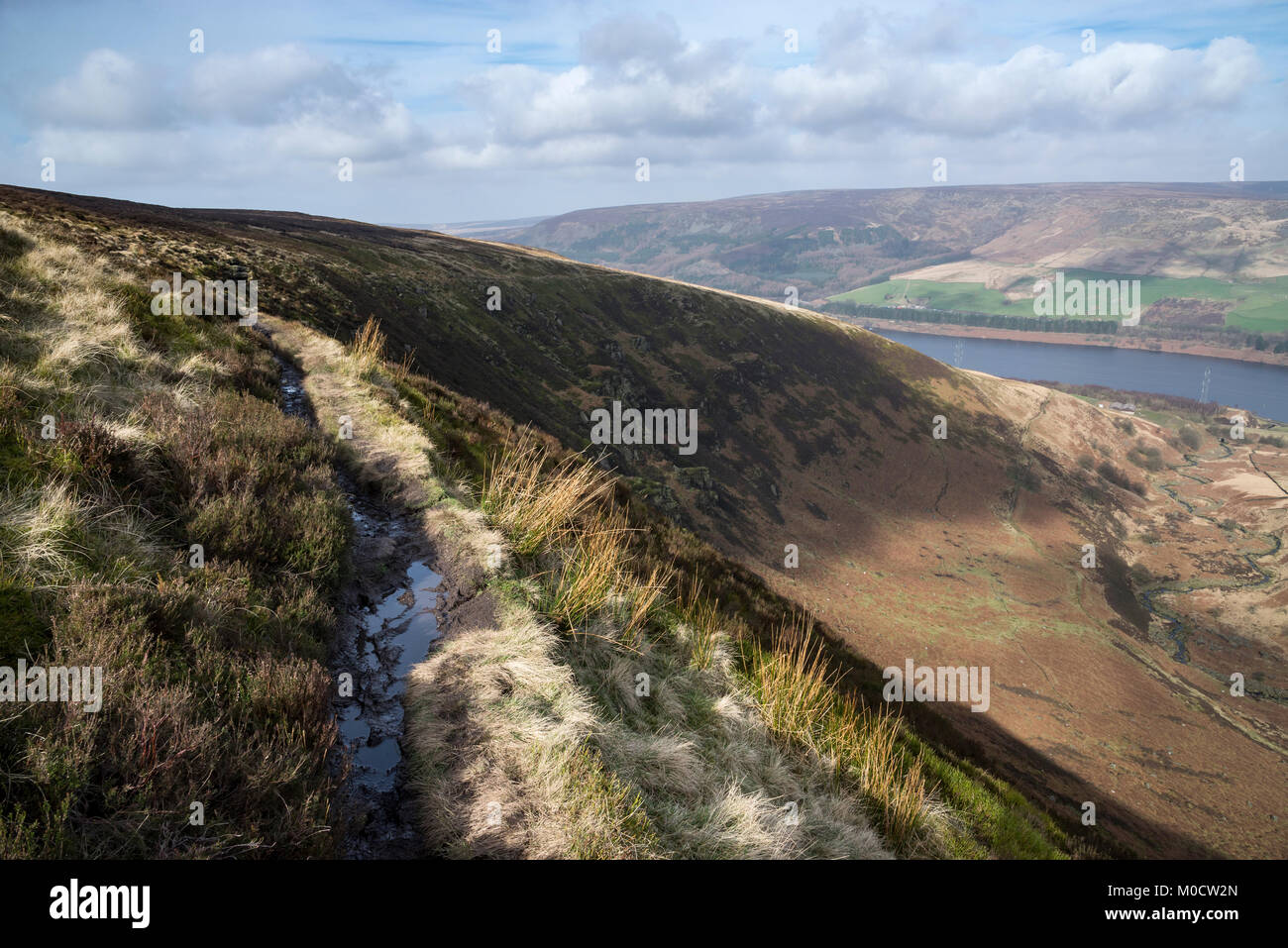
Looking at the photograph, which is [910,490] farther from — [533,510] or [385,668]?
[385,668]

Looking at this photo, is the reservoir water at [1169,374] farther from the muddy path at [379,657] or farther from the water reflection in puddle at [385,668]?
the water reflection in puddle at [385,668]

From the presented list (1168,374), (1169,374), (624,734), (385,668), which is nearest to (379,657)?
(385,668)

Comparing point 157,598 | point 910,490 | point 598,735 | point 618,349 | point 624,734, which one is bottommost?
point 910,490

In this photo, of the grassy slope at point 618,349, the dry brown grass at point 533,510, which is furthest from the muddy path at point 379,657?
the grassy slope at point 618,349

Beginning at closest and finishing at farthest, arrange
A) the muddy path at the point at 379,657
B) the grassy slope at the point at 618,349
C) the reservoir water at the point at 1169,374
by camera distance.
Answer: the muddy path at the point at 379,657 → the grassy slope at the point at 618,349 → the reservoir water at the point at 1169,374

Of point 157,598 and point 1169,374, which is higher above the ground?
point 1169,374
